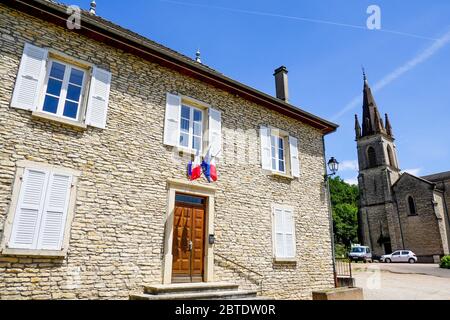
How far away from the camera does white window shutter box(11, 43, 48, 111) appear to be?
548 centimetres

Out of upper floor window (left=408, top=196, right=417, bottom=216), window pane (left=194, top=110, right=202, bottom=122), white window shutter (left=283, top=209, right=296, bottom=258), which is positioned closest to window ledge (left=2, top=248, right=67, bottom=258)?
window pane (left=194, top=110, right=202, bottom=122)

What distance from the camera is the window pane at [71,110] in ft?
19.9

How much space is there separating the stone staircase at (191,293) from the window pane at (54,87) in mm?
4303

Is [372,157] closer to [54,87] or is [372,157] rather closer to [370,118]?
[370,118]

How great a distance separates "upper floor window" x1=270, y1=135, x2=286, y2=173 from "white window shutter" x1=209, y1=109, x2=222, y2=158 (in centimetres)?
207

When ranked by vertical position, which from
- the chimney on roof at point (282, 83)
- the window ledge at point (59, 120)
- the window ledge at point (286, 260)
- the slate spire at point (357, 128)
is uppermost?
the slate spire at point (357, 128)

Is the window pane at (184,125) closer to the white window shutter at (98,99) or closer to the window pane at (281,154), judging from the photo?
the white window shutter at (98,99)

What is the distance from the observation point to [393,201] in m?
31.3

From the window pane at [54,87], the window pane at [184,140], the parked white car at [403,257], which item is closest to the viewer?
the window pane at [54,87]

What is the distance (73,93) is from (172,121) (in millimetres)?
2213

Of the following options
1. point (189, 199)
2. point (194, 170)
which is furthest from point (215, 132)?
point (189, 199)

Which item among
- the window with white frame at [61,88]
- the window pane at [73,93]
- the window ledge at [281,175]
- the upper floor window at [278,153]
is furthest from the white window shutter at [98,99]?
the upper floor window at [278,153]

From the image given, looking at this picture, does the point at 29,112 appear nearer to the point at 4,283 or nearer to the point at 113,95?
the point at 113,95

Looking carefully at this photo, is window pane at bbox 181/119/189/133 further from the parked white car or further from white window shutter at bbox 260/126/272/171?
the parked white car
